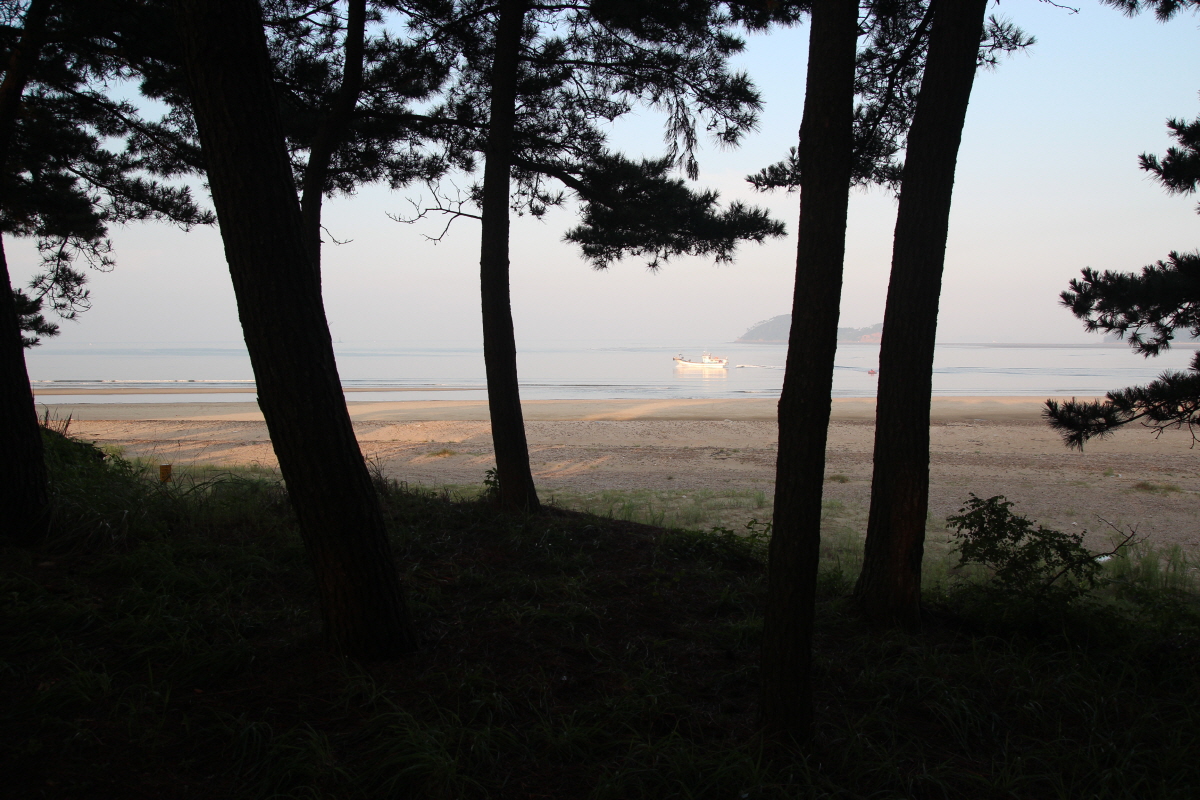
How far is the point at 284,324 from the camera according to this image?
2.88 m

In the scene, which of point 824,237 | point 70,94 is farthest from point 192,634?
point 70,94

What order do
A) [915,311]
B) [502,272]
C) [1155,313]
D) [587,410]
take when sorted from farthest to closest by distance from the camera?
[587,410], [502,272], [1155,313], [915,311]

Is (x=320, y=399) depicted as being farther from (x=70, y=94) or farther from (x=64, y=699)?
(x=70, y=94)

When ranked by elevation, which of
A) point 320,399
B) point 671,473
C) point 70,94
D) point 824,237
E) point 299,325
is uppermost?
point 70,94

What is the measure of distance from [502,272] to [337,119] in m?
1.71

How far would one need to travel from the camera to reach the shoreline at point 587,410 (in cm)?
2028

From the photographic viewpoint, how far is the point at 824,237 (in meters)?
2.50

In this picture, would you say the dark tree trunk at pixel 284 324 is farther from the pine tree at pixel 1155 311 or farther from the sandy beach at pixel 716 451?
the sandy beach at pixel 716 451

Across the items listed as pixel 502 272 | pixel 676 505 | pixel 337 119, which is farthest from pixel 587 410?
pixel 337 119

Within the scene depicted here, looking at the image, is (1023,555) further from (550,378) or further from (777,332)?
(777,332)

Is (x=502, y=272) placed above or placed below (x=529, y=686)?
above

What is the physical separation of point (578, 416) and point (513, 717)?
18.6m

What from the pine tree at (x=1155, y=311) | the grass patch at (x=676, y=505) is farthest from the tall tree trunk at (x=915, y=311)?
the grass patch at (x=676, y=505)

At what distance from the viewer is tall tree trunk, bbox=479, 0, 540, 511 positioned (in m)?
5.84
